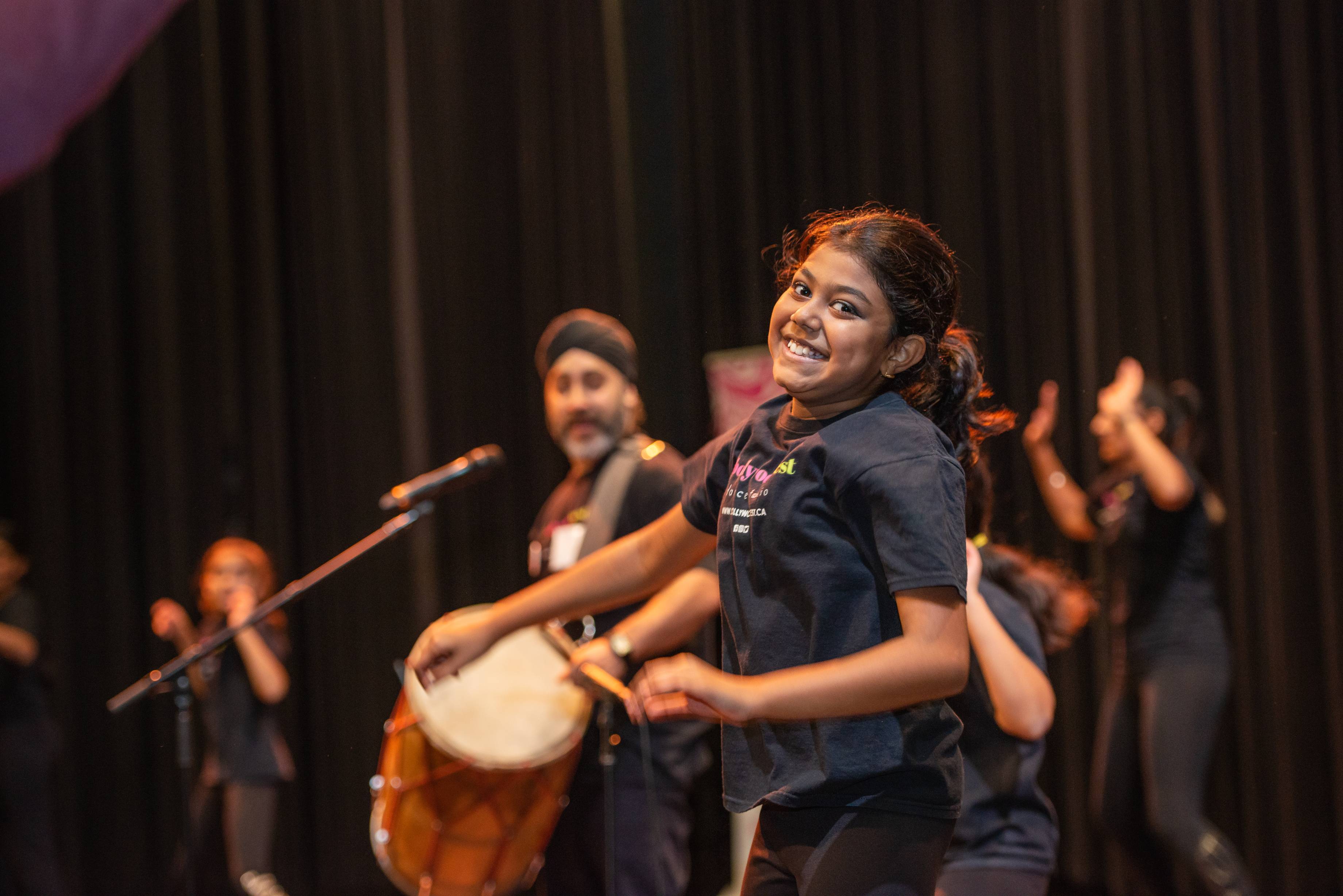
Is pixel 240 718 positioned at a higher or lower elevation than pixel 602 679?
lower

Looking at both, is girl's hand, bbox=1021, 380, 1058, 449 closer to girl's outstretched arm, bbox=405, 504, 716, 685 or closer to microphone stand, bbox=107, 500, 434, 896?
microphone stand, bbox=107, 500, 434, 896

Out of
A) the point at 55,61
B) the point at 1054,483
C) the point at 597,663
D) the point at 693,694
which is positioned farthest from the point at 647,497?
the point at 55,61

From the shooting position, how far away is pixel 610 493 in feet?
11.1

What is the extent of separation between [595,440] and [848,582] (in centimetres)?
202

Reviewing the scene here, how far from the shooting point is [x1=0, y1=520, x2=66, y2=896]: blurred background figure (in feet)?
14.1

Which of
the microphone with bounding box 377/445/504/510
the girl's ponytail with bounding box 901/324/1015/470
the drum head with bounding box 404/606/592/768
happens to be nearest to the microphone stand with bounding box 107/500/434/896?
the microphone with bounding box 377/445/504/510

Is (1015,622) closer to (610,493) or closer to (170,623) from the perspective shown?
(610,493)

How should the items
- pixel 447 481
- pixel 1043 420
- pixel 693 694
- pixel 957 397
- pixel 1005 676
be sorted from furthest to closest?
pixel 1043 420
pixel 447 481
pixel 1005 676
pixel 957 397
pixel 693 694

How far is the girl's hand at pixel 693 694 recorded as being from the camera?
1.46 meters

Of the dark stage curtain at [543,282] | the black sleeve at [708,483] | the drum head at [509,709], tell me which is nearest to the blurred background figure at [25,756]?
the dark stage curtain at [543,282]

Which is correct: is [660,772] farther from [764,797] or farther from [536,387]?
[536,387]

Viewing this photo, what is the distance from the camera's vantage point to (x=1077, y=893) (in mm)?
4281

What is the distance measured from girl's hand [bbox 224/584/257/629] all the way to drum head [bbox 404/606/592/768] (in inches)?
51.6

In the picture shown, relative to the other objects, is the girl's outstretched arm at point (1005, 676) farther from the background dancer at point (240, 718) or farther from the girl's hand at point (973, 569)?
the background dancer at point (240, 718)
